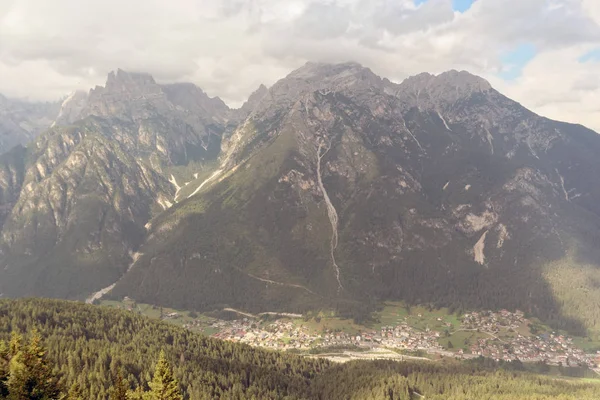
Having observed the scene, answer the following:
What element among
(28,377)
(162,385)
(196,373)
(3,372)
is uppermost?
(162,385)

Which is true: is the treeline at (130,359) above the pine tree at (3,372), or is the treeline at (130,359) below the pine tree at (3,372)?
below

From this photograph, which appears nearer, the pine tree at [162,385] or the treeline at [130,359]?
the pine tree at [162,385]

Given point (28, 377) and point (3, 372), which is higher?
point (3, 372)

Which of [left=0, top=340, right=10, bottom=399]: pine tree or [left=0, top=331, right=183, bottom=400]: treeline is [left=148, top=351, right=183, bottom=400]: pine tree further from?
[left=0, top=340, right=10, bottom=399]: pine tree

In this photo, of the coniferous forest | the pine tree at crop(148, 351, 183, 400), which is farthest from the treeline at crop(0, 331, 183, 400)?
the coniferous forest

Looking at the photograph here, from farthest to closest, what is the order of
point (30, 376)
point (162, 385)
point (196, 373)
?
point (196, 373) → point (30, 376) → point (162, 385)

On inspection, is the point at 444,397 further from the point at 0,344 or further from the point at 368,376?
the point at 0,344

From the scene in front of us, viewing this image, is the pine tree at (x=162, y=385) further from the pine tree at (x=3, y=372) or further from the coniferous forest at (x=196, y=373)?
the coniferous forest at (x=196, y=373)

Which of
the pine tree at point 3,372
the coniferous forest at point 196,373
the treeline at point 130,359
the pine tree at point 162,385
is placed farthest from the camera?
the coniferous forest at point 196,373

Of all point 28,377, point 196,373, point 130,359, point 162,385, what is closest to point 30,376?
point 28,377

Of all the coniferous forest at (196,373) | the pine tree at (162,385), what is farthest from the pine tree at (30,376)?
the coniferous forest at (196,373)

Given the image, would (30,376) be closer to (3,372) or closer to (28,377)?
(28,377)
